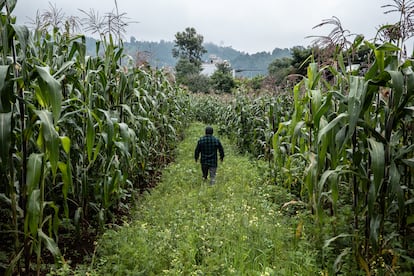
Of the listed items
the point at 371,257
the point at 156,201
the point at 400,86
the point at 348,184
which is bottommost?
the point at 156,201

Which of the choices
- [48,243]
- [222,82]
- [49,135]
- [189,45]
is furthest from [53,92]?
[189,45]

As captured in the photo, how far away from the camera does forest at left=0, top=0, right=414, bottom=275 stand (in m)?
2.48

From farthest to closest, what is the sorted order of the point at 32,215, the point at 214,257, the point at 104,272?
the point at 214,257 → the point at 104,272 → the point at 32,215

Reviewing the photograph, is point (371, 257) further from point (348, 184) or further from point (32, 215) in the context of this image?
point (32, 215)

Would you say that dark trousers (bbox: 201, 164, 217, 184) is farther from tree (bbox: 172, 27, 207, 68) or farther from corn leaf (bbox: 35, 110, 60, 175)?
tree (bbox: 172, 27, 207, 68)

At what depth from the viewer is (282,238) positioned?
12.9 feet

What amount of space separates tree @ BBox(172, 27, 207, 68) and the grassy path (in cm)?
4419

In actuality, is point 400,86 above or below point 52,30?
below

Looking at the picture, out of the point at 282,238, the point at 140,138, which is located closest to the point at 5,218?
the point at 140,138

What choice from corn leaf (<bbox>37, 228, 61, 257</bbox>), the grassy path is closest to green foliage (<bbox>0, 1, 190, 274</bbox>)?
corn leaf (<bbox>37, 228, 61, 257</bbox>)


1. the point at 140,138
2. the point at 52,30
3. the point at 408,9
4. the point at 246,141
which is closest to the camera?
the point at 408,9

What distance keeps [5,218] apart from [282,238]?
300 cm

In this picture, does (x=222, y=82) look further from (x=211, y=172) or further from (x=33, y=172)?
(x=33, y=172)

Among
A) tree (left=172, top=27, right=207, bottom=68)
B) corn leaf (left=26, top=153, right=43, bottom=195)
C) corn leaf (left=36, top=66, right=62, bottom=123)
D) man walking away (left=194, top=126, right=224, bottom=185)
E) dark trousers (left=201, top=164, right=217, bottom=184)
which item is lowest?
dark trousers (left=201, top=164, right=217, bottom=184)
